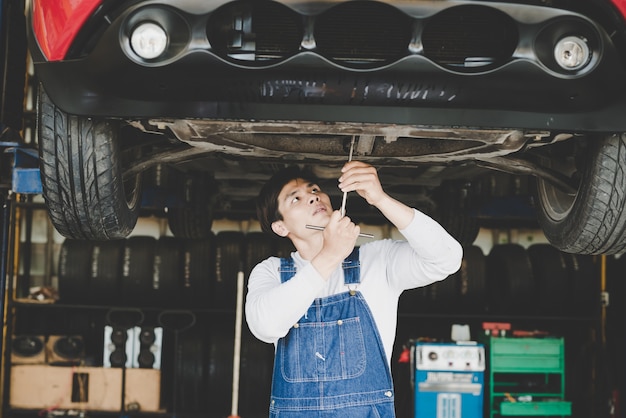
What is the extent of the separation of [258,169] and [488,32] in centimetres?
136

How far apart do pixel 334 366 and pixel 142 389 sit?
2.97 m

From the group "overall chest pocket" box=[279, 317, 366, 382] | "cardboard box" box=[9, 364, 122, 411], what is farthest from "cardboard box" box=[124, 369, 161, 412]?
"overall chest pocket" box=[279, 317, 366, 382]

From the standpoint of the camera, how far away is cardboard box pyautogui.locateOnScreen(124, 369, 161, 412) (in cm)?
448

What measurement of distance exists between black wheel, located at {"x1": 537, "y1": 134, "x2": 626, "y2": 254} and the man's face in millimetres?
747

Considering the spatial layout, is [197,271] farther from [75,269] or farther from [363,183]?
[363,183]

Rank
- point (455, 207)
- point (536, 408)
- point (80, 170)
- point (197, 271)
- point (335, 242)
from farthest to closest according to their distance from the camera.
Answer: point (197, 271) < point (536, 408) < point (455, 207) < point (80, 170) < point (335, 242)

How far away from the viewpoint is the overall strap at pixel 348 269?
2.00m

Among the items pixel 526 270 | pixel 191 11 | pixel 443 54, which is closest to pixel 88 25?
pixel 191 11

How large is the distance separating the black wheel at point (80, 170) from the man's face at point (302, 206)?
0.50 metres

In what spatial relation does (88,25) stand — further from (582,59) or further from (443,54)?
(582,59)

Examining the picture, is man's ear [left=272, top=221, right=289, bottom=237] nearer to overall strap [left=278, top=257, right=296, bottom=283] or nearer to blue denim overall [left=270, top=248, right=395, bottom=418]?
overall strap [left=278, top=257, right=296, bottom=283]

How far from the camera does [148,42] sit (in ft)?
4.88

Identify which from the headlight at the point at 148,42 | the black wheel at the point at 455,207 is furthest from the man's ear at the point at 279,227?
the black wheel at the point at 455,207

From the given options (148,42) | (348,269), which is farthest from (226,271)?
(148,42)
